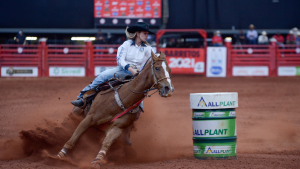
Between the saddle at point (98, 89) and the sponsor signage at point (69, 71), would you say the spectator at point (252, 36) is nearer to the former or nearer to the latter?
the sponsor signage at point (69, 71)

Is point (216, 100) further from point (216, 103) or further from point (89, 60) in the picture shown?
point (89, 60)

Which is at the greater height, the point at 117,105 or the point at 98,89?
the point at 98,89

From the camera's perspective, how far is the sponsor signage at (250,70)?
52.7 feet

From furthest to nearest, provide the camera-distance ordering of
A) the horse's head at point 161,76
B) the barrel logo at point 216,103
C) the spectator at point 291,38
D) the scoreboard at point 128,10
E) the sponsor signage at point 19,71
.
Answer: the scoreboard at point 128,10 < the spectator at point 291,38 < the sponsor signage at point 19,71 < the barrel logo at point 216,103 < the horse's head at point 161,76

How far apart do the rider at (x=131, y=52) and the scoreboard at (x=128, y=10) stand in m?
12.5

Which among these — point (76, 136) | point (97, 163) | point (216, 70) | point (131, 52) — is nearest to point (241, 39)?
point (216, 70)

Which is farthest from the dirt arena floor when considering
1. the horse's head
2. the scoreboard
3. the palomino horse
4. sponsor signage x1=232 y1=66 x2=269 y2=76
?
the scoreboard

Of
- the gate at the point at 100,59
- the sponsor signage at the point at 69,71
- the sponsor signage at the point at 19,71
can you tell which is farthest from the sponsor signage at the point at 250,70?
the sponsor signage at the point at 19,71

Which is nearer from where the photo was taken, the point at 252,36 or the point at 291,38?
the point at 252,36

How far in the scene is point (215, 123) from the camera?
15.2ft

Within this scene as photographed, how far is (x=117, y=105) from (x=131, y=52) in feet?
3.12

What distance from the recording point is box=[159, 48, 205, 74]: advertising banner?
15852 mm

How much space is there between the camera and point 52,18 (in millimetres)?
18438

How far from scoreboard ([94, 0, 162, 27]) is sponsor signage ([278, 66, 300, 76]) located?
6566 millimetres
